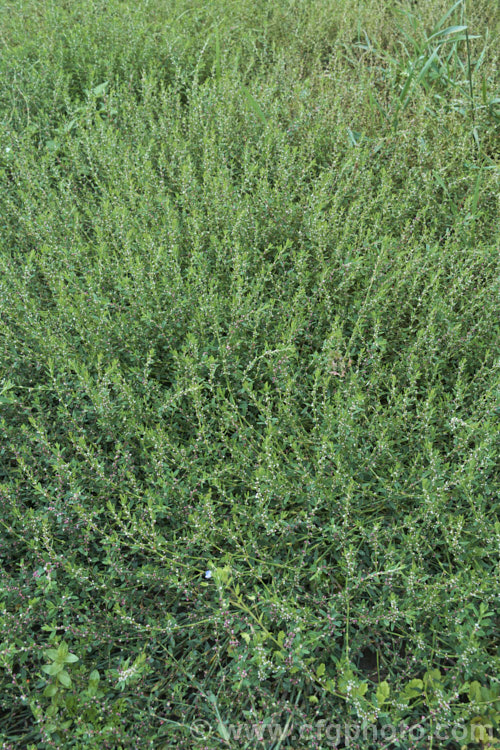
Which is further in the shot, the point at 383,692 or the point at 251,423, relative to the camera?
the point at 251,423

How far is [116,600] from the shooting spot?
1745mm

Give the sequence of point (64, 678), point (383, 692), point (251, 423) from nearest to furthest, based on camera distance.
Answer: point (383, 692) < point (64, 678) < point (251, 423)

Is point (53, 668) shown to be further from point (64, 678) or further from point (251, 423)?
point (251, 423)

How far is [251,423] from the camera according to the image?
90.7 inches

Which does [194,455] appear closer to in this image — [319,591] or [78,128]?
[319,591]

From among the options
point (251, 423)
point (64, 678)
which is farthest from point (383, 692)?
point (251, 423)

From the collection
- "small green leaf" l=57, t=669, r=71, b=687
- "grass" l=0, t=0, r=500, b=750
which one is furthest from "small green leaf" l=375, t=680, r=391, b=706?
"small green leaf" l=57, t=669, r=71, b=687

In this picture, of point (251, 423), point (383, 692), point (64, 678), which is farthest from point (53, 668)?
point (251, 423)

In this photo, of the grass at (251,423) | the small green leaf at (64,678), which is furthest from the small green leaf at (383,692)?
the small green leaf at (64,678)

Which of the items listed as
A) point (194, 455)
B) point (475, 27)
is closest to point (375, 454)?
point (194, 455)

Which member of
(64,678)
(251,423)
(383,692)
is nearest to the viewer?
(383,692)

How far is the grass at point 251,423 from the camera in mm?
1620

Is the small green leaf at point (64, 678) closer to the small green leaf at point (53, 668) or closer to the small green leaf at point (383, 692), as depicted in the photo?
the small green leaf at point (53, 668)

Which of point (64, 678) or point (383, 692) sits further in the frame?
point (64, 678)
